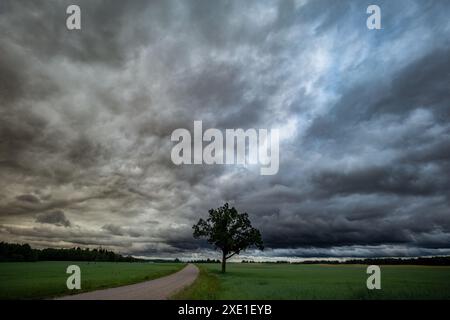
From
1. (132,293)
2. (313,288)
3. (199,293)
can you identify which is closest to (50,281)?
(132,293)

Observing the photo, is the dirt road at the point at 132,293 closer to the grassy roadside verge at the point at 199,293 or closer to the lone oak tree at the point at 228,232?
the grassy roadside verge at the point at 199,293

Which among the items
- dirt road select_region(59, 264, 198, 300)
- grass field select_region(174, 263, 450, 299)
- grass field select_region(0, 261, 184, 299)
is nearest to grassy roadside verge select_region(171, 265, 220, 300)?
grass field select_region(174, 263, 450, 299)

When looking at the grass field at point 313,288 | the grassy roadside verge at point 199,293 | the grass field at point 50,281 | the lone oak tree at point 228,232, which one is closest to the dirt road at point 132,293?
the grassy roadside verge at point 199,293

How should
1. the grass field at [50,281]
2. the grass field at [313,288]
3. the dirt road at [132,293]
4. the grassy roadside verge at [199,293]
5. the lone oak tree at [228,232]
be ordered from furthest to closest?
→ the lone oak tree at [228,232]
the grass field at [50,281]
the grass field at [313,288]
the grassy roadside verge at [199,293]
the dirt road at [132,293]

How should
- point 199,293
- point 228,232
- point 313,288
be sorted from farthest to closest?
point 228,232 → point 313,288 → point 199,293

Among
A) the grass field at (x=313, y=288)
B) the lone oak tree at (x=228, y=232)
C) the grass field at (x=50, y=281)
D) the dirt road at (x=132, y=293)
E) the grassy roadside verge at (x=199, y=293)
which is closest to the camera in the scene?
the dirt road at (x=132, y=293)

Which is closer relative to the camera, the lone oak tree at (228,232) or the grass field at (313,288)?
the grass field at (313,288)

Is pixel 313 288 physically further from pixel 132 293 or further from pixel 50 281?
pixel 50 281

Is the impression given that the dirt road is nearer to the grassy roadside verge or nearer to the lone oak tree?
the grassy roadside verge

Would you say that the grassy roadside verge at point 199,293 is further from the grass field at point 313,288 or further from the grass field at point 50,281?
the grass field at point 50,281

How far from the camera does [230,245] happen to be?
7219 centimetres
